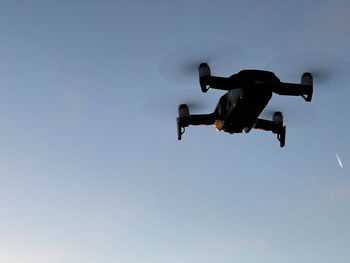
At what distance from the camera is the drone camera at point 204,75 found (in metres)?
10.6

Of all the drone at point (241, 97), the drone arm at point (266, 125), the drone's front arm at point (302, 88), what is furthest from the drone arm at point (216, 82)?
the drone arm at point (266, 125)

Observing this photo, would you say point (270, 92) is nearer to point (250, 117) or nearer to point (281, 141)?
point (250, 117)

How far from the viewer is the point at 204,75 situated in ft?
34.7

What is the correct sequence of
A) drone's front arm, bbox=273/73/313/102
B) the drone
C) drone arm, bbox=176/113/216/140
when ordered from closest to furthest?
1. the drone
2. drone's front arm, bbox=273/73/313/102
3. drone arm, bbox=176/113/216/140

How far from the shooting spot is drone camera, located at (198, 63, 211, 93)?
34.6 ft

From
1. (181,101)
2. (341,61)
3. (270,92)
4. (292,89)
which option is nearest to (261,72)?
(270,92)

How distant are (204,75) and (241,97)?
0.95m

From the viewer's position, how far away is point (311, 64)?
10938 millimetres

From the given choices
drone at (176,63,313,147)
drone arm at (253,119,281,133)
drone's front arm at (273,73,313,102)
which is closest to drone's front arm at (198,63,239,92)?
drone at (176,63,313,147)

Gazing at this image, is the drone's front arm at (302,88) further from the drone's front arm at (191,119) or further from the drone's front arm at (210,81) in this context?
the drone's front arm at (191,119)

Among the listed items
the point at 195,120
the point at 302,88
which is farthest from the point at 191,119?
the point at 302,88

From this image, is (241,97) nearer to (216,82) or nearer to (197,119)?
(216,82)

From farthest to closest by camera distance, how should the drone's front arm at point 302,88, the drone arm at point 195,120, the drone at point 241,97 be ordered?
the drone arm at point 195,120 < the drone's front arm at point 302,88 < the drone at point 241,97

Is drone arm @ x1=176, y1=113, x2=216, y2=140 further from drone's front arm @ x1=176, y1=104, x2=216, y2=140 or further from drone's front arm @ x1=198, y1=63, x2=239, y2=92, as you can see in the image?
drone's front arm @ x1=198, y1=63, x2=239, y2=92
